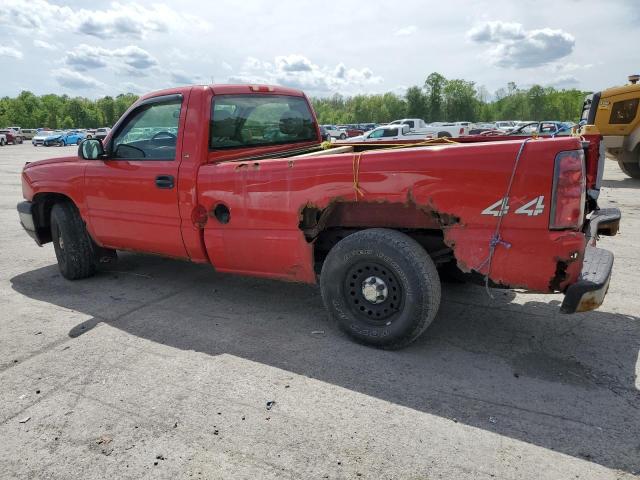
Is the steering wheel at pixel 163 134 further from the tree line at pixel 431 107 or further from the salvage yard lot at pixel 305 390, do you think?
the tree line at pixel 431 107

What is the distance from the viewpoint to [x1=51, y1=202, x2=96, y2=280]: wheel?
5363mm

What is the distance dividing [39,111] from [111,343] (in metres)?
103

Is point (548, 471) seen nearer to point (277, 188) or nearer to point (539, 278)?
point (539, 278)

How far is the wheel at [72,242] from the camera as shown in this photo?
17.6ft

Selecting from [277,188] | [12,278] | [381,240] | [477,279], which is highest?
[277,188]

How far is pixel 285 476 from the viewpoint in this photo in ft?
7.95

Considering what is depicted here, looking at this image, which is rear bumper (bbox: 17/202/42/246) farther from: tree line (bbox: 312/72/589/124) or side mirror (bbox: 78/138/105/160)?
tree line (bbox: 312/72/589/124)

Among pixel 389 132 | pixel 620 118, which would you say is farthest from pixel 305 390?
pixel 389 132

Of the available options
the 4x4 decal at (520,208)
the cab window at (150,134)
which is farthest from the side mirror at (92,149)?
the 4x4 decal at (520,208)

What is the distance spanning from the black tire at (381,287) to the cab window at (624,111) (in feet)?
40.6

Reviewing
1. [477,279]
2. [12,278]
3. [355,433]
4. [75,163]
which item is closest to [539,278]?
[477,279]

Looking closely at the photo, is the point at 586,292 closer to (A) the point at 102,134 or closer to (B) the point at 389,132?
(B) the point at 389,132

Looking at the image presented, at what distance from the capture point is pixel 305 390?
318 centimetres

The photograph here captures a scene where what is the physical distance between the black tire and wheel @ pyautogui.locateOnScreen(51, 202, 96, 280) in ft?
9.78
